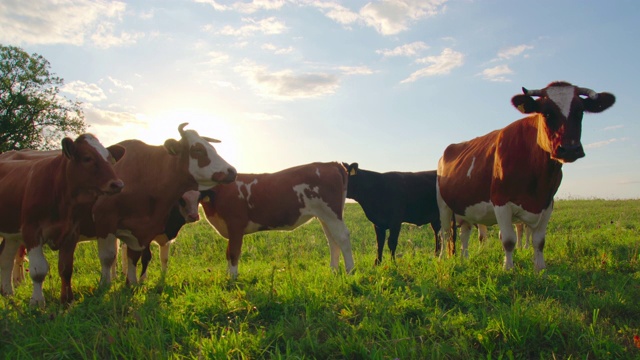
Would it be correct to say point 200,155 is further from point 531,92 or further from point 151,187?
point 531,92

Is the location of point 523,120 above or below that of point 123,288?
above

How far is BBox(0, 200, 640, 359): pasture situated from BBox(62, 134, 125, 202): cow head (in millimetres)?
1323

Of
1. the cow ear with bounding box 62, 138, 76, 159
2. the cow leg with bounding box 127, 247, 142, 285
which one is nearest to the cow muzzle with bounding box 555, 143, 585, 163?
the cow ear with bounding box 62, 138, 76, 159

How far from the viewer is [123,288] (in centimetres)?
644

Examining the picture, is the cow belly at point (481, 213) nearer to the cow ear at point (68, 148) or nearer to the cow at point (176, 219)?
the cow at point (176, 219)

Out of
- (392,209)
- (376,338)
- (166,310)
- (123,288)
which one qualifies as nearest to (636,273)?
(376,338)

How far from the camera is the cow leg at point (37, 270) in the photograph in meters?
5.50

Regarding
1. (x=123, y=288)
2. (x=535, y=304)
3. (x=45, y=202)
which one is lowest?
(x=123, y=288)

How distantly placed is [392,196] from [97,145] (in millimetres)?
6366

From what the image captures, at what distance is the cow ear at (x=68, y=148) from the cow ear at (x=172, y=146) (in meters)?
1.44

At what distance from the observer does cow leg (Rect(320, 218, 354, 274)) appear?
8.02 meters

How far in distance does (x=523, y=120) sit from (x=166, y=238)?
257 inches

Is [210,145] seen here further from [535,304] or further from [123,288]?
[535,304]

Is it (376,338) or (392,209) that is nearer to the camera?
(376,338)
